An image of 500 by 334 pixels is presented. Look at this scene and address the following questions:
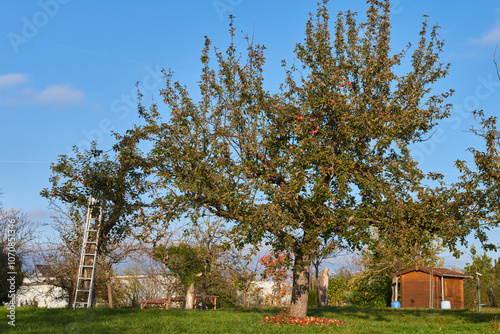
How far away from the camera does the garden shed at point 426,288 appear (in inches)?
1344

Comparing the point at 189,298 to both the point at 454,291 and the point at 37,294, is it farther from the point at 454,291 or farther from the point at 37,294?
the point at 454,291

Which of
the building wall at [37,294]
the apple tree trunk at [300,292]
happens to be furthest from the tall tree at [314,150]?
the building wall at [37,294]

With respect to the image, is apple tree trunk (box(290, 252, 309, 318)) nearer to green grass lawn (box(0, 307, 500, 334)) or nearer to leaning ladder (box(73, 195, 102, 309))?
green grass lawn (box(0, 307, 500, 334))

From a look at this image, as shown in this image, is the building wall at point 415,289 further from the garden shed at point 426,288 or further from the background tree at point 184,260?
the background tree at point 184,260

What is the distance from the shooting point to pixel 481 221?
1622 centimetres

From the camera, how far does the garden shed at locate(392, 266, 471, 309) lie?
112 feet

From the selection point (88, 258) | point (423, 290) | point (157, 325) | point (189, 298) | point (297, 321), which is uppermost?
point (88, 258)

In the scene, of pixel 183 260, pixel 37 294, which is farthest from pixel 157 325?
pixel 37 294

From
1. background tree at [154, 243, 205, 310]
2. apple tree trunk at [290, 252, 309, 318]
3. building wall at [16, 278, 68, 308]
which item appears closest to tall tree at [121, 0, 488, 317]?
apple tree trunk at [290, 252, 309, 318]

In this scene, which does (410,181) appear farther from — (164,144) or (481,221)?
(164,144)

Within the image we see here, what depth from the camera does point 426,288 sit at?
34.2 meters

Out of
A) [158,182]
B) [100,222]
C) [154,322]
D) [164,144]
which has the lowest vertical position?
[154,322]

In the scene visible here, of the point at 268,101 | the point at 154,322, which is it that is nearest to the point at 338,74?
the point at 268,101

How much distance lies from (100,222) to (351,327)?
11.3m
